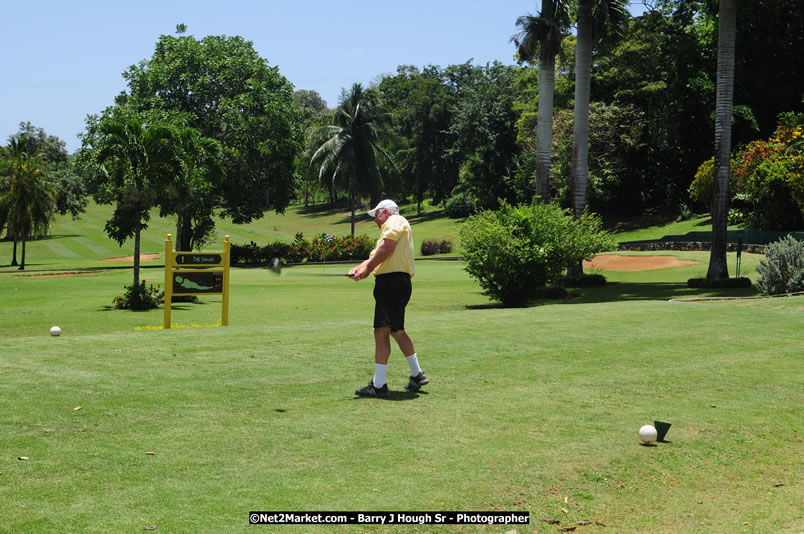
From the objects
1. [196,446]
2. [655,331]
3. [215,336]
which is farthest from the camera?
[655,331]

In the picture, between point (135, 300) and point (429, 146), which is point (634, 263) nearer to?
point (135, 300)

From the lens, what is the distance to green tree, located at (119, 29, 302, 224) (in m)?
50.8

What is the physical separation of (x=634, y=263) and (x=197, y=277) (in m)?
27.0

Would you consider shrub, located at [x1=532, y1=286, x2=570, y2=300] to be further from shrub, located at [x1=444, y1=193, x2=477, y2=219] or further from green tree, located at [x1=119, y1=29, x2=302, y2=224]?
shrub, located at [x1=444, y1=193, x2=477, y2=219]

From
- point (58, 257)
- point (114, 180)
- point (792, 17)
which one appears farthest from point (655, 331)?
point (58, 257)

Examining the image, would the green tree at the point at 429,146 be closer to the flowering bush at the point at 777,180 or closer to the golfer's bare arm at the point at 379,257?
the flowering bush at the point at 777,180

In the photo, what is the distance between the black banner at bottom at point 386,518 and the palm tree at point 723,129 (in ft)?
82.4

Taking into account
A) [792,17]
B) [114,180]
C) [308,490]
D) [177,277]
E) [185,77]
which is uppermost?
[792,17]

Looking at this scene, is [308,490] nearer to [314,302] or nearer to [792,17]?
[314,302]

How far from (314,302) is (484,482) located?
19894 mm

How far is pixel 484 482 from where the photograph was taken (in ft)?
21.0

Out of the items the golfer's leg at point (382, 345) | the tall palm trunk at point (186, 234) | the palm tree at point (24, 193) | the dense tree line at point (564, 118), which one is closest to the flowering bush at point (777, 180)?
the dense tree line at point (564, 118)

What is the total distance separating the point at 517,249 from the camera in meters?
24.3

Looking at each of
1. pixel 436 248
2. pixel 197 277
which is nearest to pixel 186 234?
pixel 436 248
